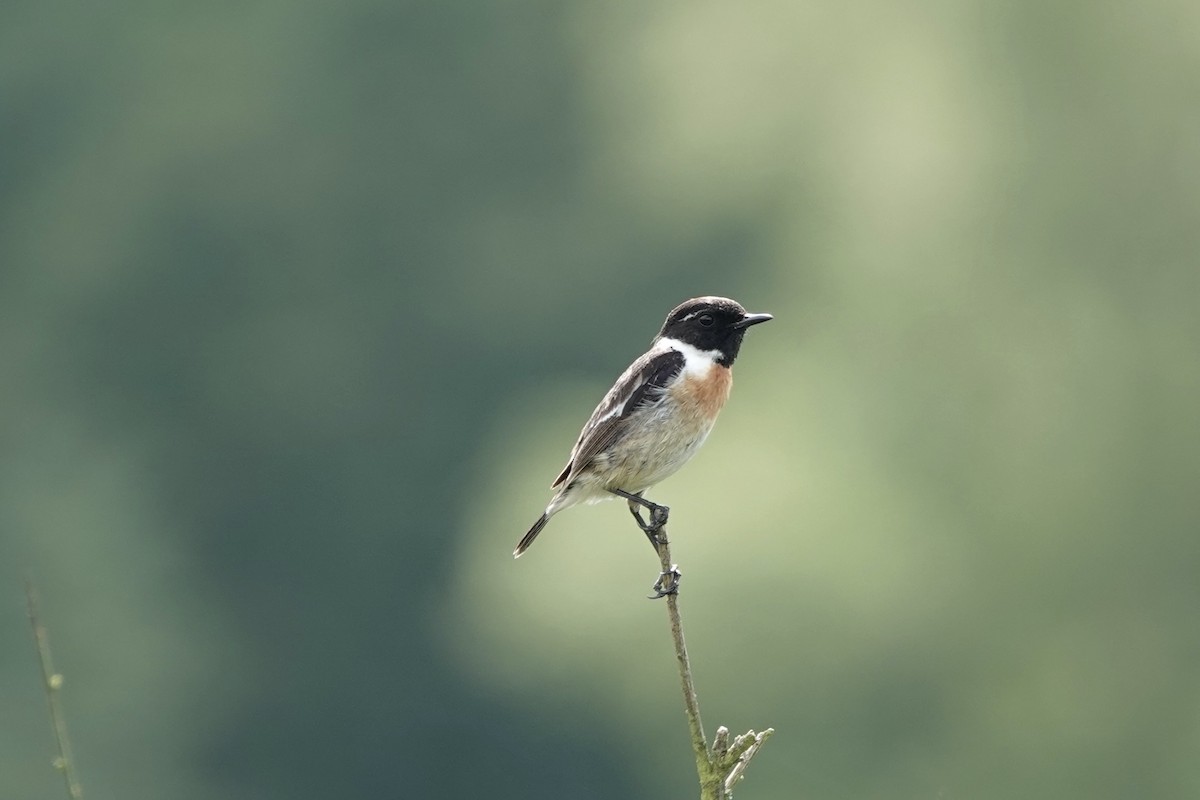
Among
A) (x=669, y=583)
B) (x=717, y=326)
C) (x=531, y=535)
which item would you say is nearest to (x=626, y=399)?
(x=717, y=326)

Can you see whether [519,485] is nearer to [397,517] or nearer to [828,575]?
[397,517]

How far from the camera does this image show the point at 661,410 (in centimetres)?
727

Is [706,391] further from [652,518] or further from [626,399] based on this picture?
[652,518]

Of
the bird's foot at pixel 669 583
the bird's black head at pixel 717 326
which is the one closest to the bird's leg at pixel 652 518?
the bird's foot at pixel 669 583

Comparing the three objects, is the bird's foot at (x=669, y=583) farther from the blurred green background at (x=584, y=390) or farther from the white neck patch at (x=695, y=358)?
the blurred green background at (x=584, y=390)

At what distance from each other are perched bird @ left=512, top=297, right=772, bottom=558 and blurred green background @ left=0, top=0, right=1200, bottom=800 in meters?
21.7

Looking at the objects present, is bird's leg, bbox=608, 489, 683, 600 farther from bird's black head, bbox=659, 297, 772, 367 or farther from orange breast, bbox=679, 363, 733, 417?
bird's black head, bbox=659, 297, 772, 367

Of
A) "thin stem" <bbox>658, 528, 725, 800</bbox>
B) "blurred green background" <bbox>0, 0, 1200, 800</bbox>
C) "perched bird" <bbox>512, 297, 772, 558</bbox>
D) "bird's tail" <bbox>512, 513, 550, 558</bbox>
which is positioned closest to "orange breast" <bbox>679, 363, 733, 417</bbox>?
"perched bird" <bbox>512, 297, 772, 558</bbox>

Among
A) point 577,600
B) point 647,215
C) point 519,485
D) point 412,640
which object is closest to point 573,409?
point 519,485

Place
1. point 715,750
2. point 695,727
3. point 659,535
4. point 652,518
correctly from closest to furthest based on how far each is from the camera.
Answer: point 715,750, point 695,727, point 659,535, point 652,518

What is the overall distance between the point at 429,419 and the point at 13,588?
16.6m

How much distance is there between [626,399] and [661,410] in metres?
0.20

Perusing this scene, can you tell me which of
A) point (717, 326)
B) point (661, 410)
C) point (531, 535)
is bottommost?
point (531, 535)

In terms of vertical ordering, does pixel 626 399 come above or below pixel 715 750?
above
